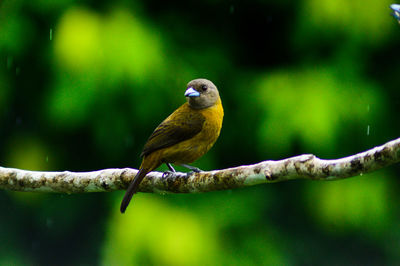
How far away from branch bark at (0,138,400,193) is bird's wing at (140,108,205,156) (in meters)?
0.17

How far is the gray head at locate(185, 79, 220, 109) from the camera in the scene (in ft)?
13.7

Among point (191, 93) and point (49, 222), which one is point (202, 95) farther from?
point (49, 222)

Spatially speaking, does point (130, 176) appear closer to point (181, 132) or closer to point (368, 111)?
point (181, 132)

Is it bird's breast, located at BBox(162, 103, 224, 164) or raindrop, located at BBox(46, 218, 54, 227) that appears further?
raindrop, located at BBox(46, 218, 54, 227)

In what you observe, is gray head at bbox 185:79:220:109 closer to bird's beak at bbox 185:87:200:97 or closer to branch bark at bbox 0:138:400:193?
bird's beak at bbox 185:87:200:97

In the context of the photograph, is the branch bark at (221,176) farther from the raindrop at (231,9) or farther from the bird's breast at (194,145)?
the raindrop at (231,9)

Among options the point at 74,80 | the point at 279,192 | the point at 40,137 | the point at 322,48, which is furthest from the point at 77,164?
the point at 322,48

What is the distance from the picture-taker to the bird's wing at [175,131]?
3.97m

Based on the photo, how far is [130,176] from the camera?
384 cm

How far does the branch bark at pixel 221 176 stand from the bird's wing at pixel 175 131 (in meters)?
0.17

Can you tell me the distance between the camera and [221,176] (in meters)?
3.47

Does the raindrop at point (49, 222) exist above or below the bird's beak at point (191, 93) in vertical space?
below

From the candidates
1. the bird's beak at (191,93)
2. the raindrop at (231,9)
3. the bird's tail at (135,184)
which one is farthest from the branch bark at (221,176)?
the raindrop at (231,9)

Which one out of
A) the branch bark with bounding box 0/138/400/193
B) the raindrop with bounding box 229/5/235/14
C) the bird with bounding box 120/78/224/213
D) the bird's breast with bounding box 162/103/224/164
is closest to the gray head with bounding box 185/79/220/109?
the bird with bounding box 120/78/224/213
